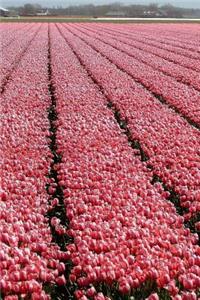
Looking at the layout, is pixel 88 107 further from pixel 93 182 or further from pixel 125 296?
pixel 125 296

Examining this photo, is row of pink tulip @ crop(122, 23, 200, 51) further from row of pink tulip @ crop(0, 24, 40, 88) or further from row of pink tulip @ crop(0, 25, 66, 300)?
row of pink tulip @ crop(0, 25, 66, 300)

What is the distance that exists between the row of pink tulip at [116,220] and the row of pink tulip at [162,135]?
27 centimetres

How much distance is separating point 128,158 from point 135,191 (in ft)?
5.05

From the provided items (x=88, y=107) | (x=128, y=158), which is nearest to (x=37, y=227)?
(x=128, y=158)

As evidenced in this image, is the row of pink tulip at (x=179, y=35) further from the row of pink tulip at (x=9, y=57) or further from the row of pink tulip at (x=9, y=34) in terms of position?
the row of pink tulip at (x=9, y=34)

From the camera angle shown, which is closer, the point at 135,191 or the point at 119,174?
the point at 135,191

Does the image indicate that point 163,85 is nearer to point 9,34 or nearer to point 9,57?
point 9,57

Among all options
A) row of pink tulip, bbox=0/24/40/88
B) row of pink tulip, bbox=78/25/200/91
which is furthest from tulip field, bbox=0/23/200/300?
row of pink tulip, bbox=0/24/40/88

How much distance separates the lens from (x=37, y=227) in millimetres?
6109

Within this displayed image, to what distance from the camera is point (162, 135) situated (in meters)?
9.88

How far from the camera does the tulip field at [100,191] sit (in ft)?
16.4

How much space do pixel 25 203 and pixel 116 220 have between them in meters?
1.20

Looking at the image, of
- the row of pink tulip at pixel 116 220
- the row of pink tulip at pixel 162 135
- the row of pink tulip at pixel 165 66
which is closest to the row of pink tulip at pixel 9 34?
the row of pink tulip at pixel 165 66

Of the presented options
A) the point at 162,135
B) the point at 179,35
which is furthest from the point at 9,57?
the point at 179,35
